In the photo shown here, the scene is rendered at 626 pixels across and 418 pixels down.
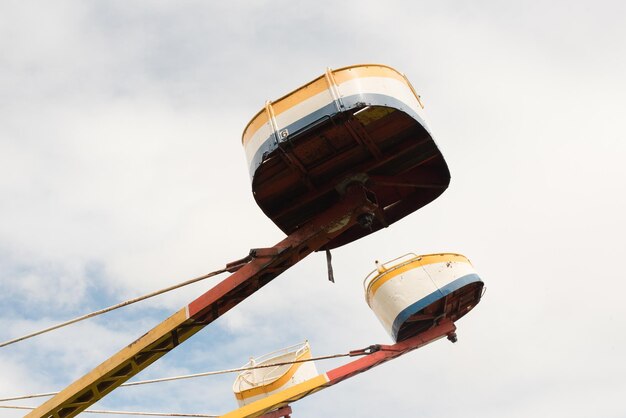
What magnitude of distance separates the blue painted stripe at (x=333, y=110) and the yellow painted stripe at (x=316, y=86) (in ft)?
1.03

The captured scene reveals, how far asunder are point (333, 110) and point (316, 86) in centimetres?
56

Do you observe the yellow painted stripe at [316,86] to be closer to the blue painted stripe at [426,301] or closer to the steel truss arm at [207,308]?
the steel truss arm at [207,308]

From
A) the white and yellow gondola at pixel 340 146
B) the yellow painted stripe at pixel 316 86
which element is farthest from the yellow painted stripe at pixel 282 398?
the yellow painted stripe at pixel 316 86

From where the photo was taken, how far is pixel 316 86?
29.6ft

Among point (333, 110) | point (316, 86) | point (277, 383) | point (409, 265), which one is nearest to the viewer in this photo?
point (333, 110)

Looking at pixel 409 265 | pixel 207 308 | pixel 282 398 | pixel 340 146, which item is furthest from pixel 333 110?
pixel 282 398

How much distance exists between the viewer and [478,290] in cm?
1673

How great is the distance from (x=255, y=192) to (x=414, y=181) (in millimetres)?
2851

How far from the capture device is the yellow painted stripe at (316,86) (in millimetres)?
8953

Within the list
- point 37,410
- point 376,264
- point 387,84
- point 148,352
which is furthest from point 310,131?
point 376,264

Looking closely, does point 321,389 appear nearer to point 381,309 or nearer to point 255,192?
point 381,309

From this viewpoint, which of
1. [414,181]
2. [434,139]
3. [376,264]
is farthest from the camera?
[376,264]

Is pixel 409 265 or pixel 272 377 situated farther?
pixel 272 377

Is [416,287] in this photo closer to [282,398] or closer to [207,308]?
[282,398]
